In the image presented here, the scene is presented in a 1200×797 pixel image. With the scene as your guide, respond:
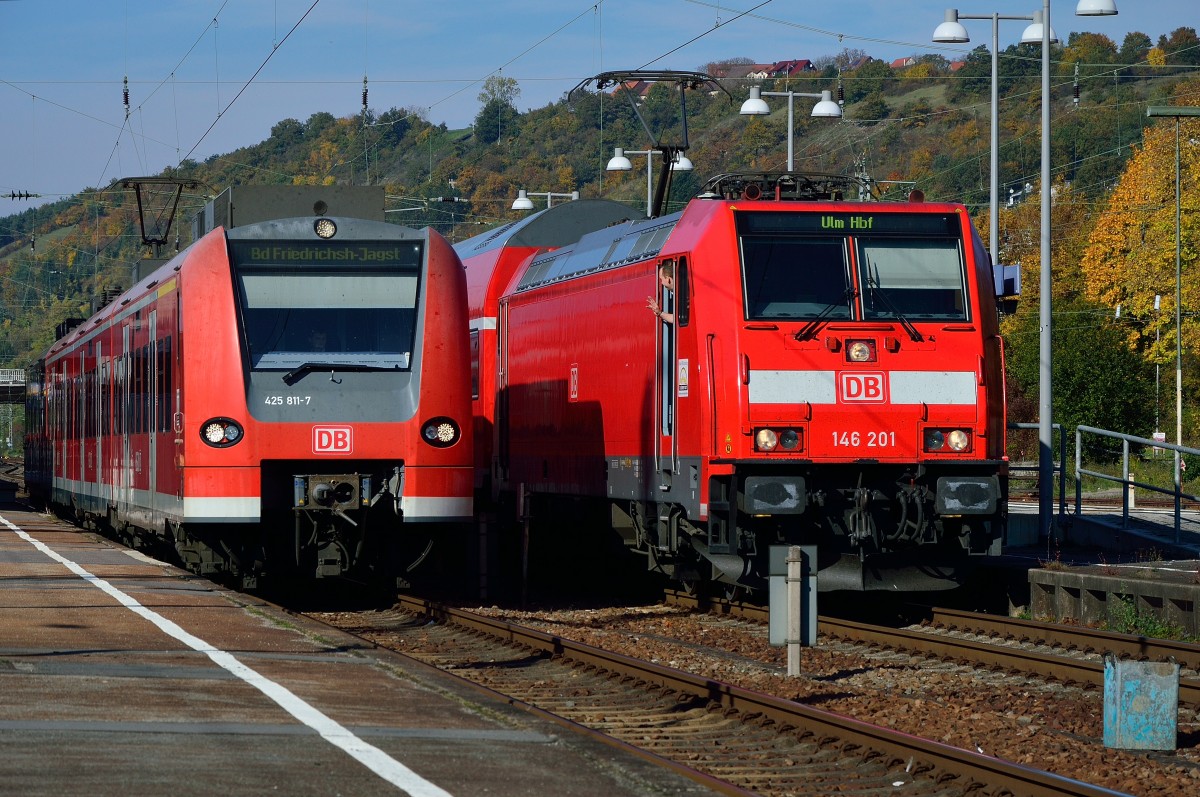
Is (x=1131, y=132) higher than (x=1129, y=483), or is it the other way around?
(x=1131, y=132)

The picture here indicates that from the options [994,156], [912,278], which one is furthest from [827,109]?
[912,278]

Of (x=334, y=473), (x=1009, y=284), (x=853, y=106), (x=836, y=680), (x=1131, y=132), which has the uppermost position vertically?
(x=853, y=106)

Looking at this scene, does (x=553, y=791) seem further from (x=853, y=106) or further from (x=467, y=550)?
(x=853, y=106)

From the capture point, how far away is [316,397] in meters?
15.5

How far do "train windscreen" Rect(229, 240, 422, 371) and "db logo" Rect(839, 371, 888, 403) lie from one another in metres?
3.98

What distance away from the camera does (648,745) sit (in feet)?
31.2

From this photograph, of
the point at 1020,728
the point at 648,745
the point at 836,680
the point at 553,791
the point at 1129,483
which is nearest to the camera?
the point at 553,791

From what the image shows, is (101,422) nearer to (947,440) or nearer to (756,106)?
(756,106)

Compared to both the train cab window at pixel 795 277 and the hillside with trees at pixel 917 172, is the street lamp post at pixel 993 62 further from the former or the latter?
the hillside with trees at pixel 917 172

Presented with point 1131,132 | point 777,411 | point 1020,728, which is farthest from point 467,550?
→ point 1131,132

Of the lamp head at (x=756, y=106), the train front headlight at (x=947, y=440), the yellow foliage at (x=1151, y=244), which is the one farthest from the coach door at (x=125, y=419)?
the yellow foliage at (x=1151, y=244)

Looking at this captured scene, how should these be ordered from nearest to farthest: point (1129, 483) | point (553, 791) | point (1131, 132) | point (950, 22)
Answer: point (553, 791)
point (1129, 483)
point (950, 22)
point (1131, 132)

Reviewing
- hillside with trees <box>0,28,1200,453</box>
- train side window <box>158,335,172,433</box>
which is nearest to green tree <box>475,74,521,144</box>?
hillside with trees <box>0,28,1200,453</box>

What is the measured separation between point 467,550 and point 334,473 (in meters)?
3.83
